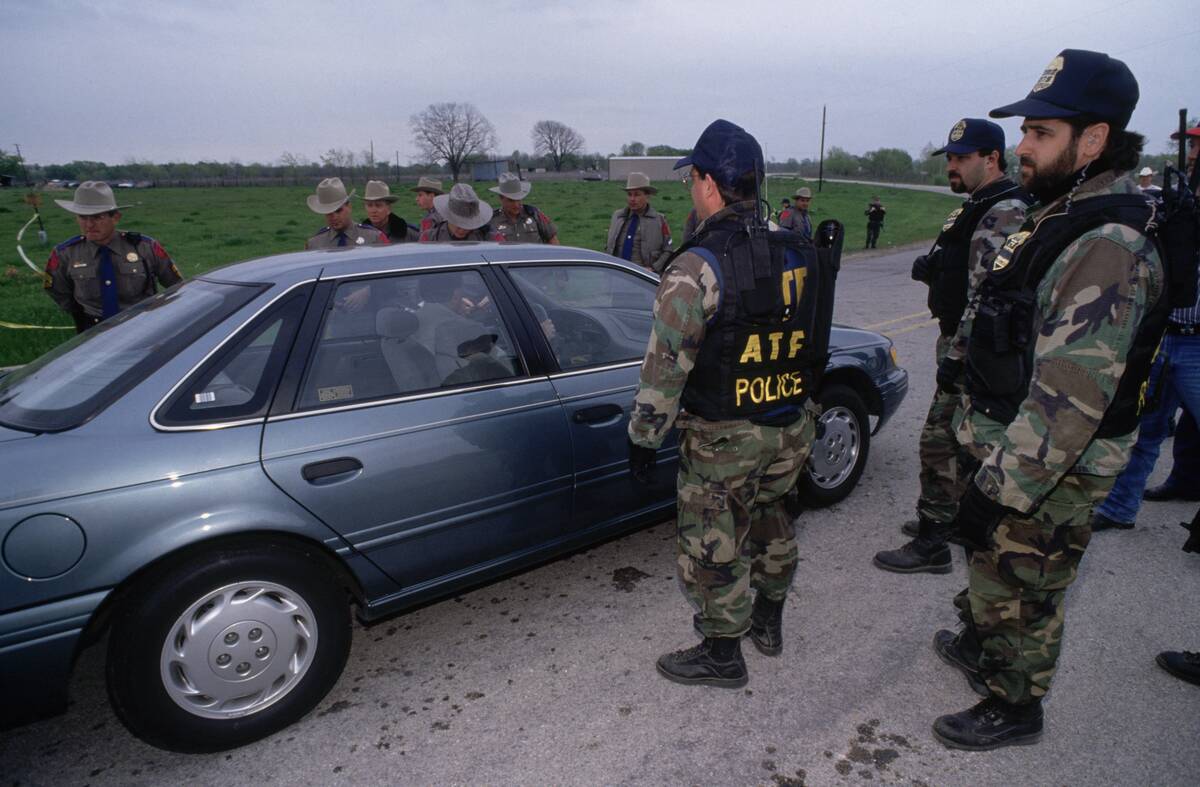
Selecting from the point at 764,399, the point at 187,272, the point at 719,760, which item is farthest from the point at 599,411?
the point at 187,272

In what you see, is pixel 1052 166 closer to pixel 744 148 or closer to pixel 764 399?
pixel 744 148

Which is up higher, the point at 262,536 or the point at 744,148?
the point at 744,148

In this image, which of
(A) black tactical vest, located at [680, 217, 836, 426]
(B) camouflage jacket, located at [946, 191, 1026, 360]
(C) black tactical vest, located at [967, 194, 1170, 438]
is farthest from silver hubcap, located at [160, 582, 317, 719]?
(B) camouflage jacket, located at [946, 191, 1026, 360]

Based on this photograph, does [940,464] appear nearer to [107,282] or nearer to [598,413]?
[598,413]

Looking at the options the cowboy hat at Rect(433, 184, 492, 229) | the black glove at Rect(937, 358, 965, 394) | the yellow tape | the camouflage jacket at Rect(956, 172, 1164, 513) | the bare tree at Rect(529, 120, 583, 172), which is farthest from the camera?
the bare tree at Rect(529, 120, 583, 172)

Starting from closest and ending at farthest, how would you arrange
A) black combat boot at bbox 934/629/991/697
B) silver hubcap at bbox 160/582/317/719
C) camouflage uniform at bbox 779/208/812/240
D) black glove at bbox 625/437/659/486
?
silver hubcap at bbox 160/582/317/719, black glove at bbox 625/437/659/486, black combat boot at bbox 934/629/991/697, camouflage uniform at bbox 779/208/812/240

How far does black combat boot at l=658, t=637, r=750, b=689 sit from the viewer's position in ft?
8.82

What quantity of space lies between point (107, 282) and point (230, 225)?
26700 mm

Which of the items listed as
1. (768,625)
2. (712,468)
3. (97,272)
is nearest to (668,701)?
(768,625)

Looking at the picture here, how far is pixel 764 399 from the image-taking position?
96.4 inches

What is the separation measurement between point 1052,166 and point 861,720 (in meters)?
1.86

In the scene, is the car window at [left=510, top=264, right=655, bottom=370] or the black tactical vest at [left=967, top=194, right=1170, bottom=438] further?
the car window at [left=510, top=264, right=655, bottom=370]

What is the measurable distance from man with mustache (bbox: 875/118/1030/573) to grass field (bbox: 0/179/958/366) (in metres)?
8.35

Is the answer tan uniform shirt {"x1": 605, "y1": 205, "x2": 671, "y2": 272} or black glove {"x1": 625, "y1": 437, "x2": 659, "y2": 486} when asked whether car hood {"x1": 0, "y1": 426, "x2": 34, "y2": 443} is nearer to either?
black glove {"x1": 625, "y1": 437, "x2": 659, "y2": 486}
